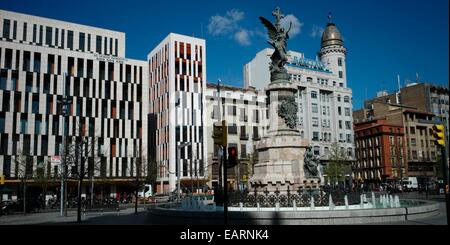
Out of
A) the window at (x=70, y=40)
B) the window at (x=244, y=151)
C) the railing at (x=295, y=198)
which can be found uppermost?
the window at (x=70, y=40)

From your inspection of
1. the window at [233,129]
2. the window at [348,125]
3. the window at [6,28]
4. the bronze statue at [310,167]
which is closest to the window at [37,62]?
the window at [6,28]

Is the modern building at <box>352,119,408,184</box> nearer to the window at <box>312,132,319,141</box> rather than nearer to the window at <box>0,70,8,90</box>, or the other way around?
the window at <box>312,132,319,141</box>

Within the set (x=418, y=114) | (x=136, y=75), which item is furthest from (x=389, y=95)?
(x=136, y=75)

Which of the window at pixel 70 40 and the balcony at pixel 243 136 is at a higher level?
the window at pixel 70 40

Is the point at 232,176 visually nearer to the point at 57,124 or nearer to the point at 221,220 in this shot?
the point at 57,124

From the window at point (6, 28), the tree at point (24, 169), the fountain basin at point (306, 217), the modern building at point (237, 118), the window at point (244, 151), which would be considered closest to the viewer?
the fountain basin at point (306, 217)

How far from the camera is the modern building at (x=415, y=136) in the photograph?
92.6 meters

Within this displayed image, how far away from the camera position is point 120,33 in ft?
266

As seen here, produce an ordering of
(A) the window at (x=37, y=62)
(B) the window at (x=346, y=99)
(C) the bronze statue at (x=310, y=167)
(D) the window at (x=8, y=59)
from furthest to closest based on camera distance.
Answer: (B) the window at (x=346, y=99) → (A) the window at (x=37, y=62) → (D) the window at (x=8, y=59) → (C) the bronze statue at (x=310, y=167)

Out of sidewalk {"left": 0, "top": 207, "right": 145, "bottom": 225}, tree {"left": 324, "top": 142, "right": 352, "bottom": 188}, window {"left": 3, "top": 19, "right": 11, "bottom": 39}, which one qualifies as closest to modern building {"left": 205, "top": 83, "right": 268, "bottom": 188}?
tree {"left": 324, "top": 142, "right": 352, "bottom": 188}

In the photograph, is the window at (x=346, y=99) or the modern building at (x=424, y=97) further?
the modern building at (x=424, y=97)

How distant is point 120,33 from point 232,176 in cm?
3499

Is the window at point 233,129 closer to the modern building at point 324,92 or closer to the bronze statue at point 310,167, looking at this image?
the modern building at point 324,92

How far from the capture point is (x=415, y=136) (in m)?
94.6
